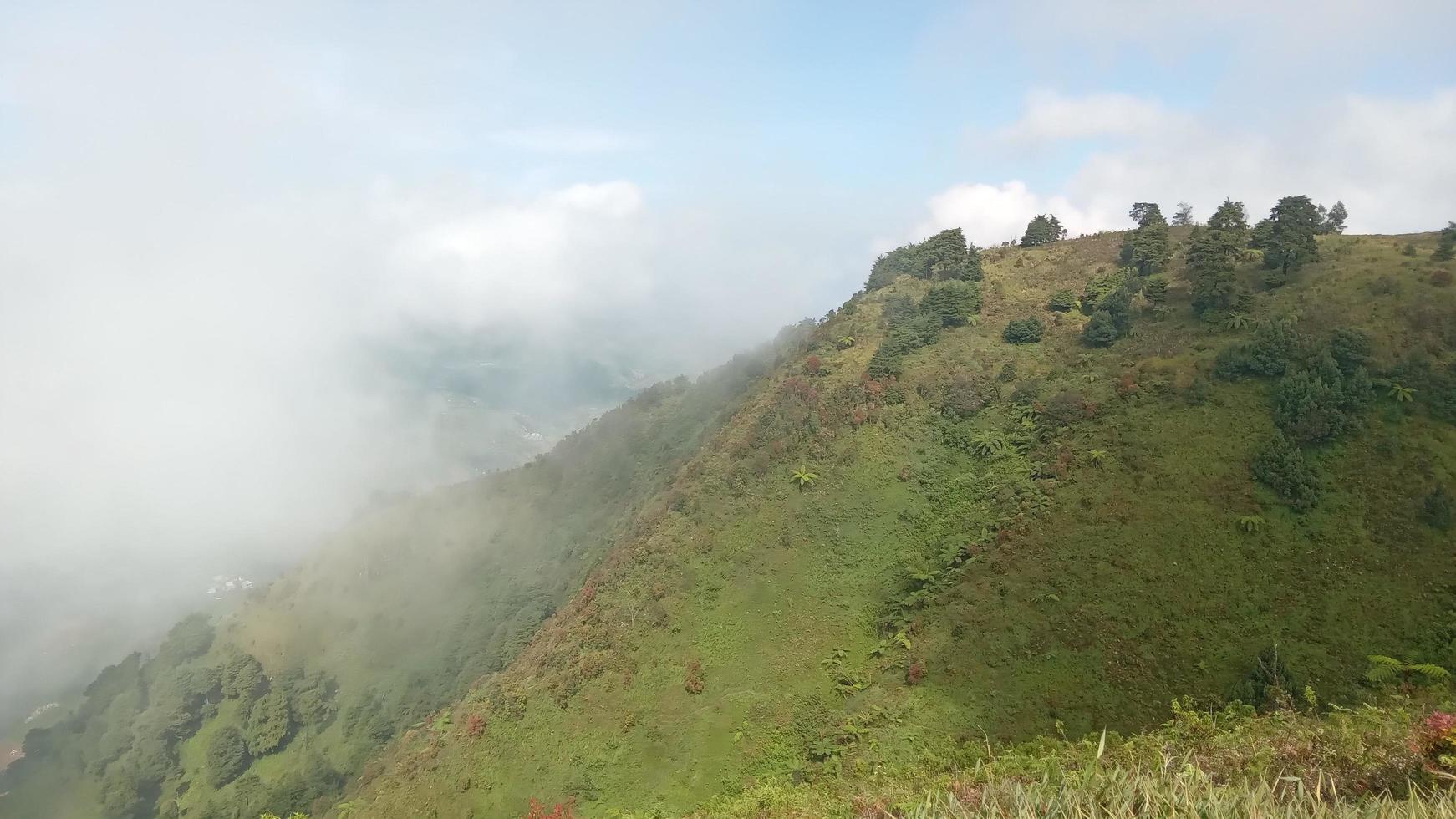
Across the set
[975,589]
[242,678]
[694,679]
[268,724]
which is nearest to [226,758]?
[268,724]

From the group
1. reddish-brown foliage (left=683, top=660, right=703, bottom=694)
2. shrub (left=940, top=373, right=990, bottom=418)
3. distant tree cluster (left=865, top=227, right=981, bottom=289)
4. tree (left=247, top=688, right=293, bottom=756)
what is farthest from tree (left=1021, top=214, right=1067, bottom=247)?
tree (left=247, top=688, right=293, bottom=756)

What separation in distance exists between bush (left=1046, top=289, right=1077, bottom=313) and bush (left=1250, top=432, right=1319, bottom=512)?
80.3ft

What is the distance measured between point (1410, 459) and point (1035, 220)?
169ft

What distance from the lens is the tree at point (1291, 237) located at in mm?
44594

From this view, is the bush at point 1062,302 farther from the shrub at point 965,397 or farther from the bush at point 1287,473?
the bush at point 1287,473

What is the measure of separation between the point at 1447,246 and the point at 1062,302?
22.2 metres

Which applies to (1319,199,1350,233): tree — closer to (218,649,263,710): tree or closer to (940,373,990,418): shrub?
(940,373,990,418): shrub

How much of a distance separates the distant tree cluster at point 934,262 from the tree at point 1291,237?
22.1 m

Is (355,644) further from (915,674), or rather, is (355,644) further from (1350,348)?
(1350,348)

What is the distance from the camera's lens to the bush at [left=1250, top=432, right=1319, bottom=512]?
29.0 m

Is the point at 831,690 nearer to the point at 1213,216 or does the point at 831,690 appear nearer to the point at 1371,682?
the point at 1371,682

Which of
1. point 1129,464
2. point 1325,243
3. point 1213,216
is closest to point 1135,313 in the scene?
point 1213,216

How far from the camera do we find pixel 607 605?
40906 mm

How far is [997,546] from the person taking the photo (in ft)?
110
